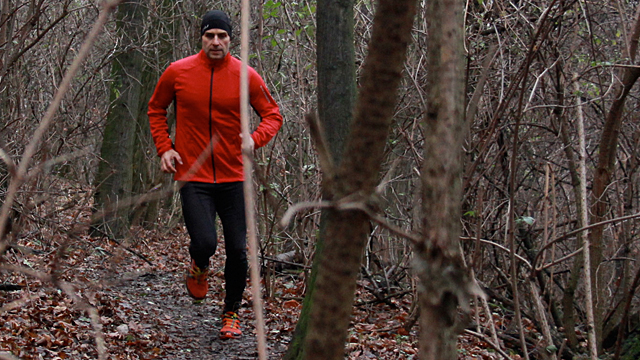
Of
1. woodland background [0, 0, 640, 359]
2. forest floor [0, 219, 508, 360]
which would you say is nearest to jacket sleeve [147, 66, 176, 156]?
woodland background [0, 0, 640, 359]

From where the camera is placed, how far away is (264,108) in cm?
471

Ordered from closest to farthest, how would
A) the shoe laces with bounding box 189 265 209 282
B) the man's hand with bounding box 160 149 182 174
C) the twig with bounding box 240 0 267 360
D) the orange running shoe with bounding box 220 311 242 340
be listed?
the twig with bounding box 240 0 267 360 < the man's hand with bounding box 160 149 182 174 < the orange running shoe with bounding box 220 311 242 340 < the shoe laces with bounding box 189 265 209 282

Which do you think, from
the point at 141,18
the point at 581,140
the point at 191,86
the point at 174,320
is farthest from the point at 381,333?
the point at 141,18

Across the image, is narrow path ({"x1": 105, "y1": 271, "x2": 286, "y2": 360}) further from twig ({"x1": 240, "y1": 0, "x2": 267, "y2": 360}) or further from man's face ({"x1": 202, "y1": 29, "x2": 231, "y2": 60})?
twig ({"x1": 240, "y1": 0, "x2": 267, "y2": 360})

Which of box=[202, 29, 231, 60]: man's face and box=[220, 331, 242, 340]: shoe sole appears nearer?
box=[202, 29, 231, 60]: man's face

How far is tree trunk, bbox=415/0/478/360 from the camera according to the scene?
937 mm

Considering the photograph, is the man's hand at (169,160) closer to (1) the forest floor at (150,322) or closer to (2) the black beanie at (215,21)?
(1) the forest floor at (150,322)

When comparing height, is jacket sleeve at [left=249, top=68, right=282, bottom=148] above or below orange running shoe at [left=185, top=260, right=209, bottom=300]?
above

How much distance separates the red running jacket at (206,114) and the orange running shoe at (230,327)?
1.05 metres

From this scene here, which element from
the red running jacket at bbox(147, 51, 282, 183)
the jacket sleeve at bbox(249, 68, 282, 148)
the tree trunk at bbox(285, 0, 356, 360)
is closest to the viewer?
the tree trunk at bbox(285, 0, 356, 360)

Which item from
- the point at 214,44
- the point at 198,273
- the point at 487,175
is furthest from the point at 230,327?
the point at 487,175

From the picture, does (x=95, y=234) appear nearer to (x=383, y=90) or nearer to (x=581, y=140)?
(x=581, y=140)

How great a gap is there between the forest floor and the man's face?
1.40 m

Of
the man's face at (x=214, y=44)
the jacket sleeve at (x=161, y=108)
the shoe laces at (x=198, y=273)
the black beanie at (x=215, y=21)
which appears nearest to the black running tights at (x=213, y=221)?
the shoe laces at (x=198, y=273)
